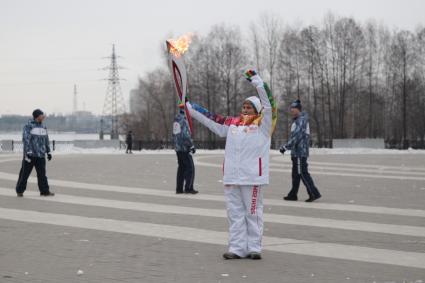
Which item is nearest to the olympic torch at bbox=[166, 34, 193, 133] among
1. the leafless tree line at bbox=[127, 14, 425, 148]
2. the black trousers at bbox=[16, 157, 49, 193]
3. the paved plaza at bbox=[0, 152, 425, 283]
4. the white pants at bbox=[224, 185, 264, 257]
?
the white pants at bbox=[224, 185, 264, 257]

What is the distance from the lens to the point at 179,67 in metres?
8.08

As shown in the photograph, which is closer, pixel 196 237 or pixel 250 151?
pixel 250 151

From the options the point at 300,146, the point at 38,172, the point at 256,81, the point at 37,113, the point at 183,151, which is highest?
the point at 256,81

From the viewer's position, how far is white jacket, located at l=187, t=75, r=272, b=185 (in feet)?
24.8

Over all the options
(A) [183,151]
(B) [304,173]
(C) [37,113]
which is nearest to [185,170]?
(A) [183,151]

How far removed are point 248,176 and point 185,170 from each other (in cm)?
715

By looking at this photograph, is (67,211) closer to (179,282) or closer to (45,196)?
(45,196)

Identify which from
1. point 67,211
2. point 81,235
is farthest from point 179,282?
point 67,211

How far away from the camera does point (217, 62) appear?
2552 inches

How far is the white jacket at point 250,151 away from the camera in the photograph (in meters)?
7.57

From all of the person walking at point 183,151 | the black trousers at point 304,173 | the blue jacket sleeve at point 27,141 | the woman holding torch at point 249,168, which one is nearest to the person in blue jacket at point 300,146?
the black trousers at point 304,173

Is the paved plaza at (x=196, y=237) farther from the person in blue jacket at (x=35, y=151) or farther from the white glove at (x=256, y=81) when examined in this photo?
the white glove at (x=256, y=81)

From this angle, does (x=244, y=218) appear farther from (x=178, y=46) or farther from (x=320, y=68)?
(x=320, y=68)

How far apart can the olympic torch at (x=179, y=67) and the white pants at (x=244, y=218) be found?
1131mm
